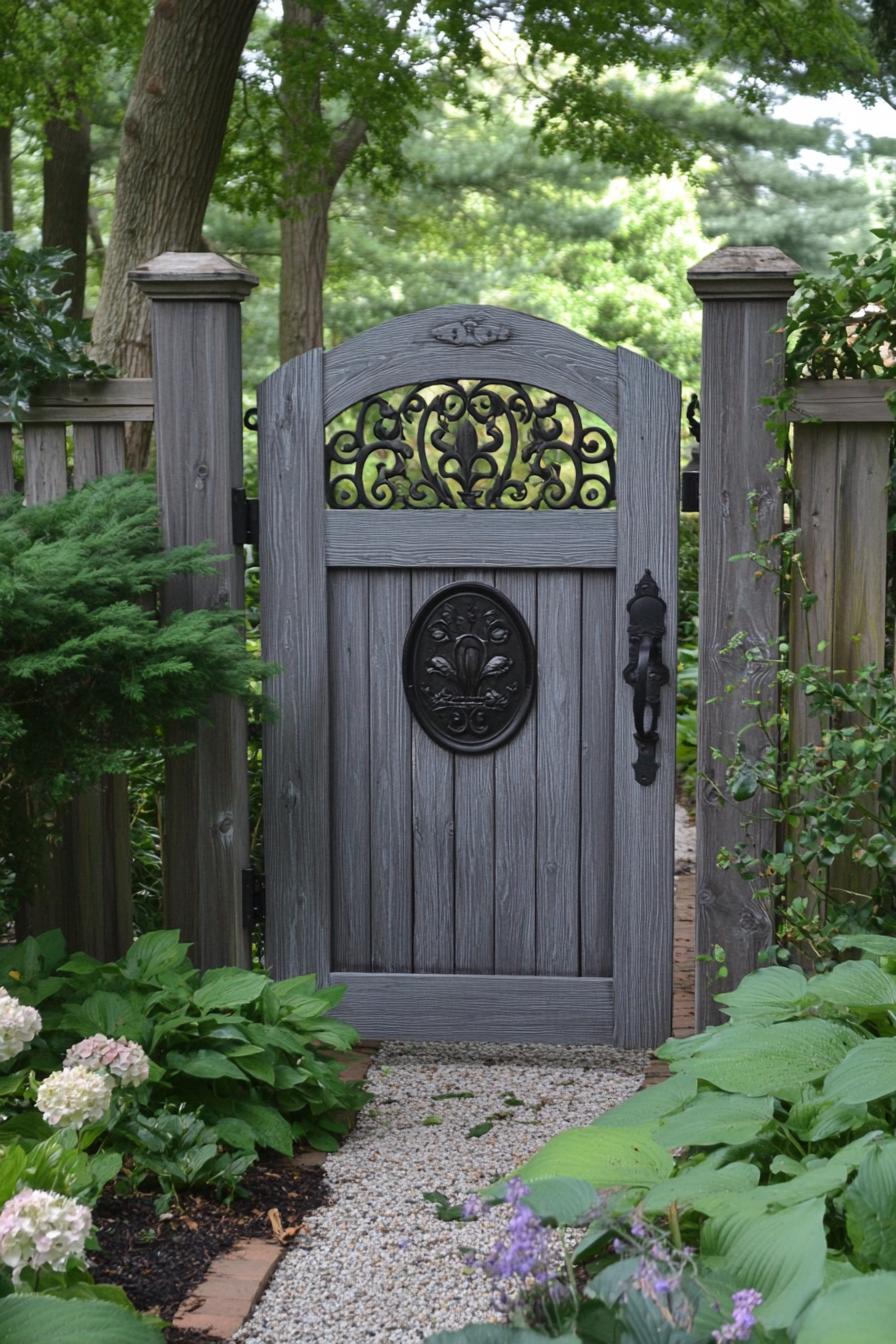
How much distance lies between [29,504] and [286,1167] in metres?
1.86

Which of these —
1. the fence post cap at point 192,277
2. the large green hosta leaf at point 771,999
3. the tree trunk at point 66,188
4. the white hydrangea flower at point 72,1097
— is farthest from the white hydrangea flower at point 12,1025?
the tree trunk at point 66,188

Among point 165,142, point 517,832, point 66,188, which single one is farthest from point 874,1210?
point 66,188

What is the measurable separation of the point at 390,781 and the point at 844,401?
1516 millimetres

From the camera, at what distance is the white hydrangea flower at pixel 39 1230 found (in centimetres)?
184

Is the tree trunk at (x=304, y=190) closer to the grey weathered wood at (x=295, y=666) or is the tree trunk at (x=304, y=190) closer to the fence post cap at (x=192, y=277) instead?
the fence post cap at (x=192, y=277)

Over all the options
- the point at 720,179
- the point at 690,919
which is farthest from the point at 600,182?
the point at 690,919

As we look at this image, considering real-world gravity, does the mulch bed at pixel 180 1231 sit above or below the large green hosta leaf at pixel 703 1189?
below

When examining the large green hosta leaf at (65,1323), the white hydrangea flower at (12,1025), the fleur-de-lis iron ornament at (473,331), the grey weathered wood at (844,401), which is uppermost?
the fleur-de-lis iron ornament at (473,331)

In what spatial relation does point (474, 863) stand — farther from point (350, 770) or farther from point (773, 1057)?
point (773, 1057)

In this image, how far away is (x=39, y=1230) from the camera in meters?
1.86

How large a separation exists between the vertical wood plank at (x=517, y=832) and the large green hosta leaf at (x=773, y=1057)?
4.30ft

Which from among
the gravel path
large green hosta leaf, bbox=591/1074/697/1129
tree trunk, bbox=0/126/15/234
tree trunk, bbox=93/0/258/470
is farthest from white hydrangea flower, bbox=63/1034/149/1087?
tree trunk, bbox=0/126/15/234

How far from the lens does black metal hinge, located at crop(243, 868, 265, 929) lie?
4.05 meters

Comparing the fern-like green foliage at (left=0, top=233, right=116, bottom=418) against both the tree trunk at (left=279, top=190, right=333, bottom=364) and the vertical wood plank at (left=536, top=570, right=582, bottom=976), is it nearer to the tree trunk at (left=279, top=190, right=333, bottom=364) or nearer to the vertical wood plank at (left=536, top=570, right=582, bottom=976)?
the vertical wood plank at (left=536, top=570, right=582, bottom=976)
